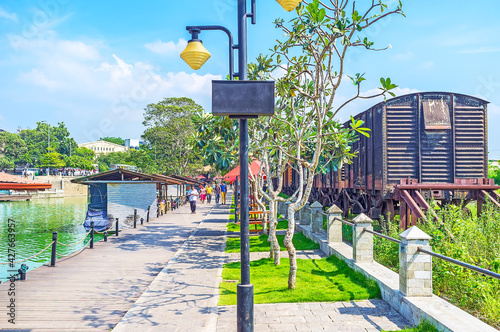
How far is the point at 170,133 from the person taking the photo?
50.1 metres

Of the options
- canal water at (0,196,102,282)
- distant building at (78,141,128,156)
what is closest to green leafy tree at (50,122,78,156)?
distant building at (78,141,128,156)

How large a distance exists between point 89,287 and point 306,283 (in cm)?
494

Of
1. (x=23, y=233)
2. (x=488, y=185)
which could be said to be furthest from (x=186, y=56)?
(x=23, y=233)

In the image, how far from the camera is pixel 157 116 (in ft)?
167

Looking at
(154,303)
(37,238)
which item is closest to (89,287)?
(154,303)

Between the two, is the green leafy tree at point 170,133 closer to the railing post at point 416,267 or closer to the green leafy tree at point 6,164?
the railing post at point 416,267

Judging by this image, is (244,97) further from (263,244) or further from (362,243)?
(263,244)

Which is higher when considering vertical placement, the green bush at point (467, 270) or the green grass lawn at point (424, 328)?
the green bush at point (467, 270)

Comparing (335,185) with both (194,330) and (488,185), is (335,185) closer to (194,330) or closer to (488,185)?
(488,185)

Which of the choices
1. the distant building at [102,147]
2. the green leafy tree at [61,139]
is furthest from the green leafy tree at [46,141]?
the distant building at [102,147]

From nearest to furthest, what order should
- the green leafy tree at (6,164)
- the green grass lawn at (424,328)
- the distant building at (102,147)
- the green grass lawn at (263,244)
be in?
1. the green grass lawn at (424,328)
2. the green grass lawn at (263,244)
3. the green leafy tree at (6,164)
4. the distant building at (102,147)

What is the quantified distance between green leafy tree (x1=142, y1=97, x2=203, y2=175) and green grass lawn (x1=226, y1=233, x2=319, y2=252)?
36.2 meters

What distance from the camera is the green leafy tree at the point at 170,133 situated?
1982 inches

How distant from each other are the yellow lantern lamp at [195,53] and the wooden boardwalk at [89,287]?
4586mm
